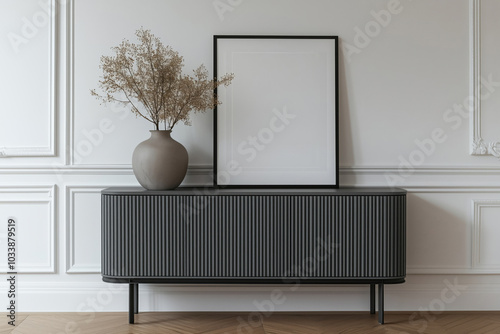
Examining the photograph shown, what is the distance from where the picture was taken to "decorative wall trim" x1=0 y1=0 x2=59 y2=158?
3305 mm

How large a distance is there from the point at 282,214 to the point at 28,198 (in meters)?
1.65

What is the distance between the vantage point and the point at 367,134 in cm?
333

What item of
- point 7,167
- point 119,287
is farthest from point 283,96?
point 7,167

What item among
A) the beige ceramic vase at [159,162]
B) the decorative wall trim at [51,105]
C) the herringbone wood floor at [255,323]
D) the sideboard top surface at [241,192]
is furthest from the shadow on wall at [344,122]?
the decorative wall trim at [51,105]

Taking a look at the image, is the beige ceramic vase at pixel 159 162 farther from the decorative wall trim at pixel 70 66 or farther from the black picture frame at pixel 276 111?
the decorative wall trim at pixel 70 66

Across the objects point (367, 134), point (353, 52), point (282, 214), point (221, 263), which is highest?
point (353, 52)

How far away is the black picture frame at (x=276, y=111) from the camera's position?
3.26 m

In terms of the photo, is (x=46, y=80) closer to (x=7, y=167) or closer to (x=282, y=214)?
(x=7, y=167)

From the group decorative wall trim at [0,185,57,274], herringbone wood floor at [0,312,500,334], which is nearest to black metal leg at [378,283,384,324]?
herringbone wood floor at [0,312,500,334]

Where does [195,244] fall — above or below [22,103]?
below

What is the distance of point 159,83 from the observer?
3068mm

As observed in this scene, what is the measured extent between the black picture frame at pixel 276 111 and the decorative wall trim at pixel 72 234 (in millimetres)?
848

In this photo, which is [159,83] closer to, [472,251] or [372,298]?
[372,298]

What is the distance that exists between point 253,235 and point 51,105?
1.55m
